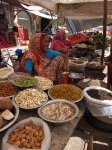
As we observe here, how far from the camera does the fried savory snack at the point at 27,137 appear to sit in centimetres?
116

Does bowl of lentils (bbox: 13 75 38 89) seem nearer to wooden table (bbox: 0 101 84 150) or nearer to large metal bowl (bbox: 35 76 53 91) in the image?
large metal bowl (bbox: 35 76 53 91)

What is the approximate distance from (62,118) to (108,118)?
1.95 ft

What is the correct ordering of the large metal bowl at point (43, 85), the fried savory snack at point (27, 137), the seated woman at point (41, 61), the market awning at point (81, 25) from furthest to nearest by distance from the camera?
1. the market awning at point (81, 25)
2. the seated woman at point (41, 61)
3. the large metal bowl at point (43, 85)
4. the fried savory snack at point (27, 137)

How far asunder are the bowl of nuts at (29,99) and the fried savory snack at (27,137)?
30 centimetres

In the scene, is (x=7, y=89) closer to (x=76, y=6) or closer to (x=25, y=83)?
(x=25, y=83)

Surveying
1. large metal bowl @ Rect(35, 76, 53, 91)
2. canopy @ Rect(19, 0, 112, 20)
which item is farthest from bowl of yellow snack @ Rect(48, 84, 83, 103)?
canopy @ Rect(19, 0, 112, 20)

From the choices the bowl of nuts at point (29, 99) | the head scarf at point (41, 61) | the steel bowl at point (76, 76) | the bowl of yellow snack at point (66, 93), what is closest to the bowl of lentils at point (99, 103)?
the bowl of yellow snack at point (66, 93)

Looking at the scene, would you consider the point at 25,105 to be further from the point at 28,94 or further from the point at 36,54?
the point at 36,54

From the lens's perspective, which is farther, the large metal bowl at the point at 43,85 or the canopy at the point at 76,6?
the canopy at the point at 76,6

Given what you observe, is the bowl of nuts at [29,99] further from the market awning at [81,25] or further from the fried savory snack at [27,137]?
the market awning at [81,25]

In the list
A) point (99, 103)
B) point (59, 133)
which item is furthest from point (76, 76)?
point (59, 133)

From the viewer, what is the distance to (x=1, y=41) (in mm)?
7734

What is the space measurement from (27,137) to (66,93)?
87 cm

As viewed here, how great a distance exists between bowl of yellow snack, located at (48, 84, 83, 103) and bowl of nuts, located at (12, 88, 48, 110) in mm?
187
